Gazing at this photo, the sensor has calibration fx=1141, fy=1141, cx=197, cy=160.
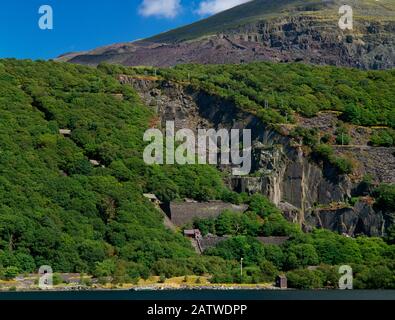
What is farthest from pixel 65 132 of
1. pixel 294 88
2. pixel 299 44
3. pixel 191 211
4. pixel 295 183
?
pixel 299 44

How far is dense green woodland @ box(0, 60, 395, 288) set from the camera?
87.3 metres

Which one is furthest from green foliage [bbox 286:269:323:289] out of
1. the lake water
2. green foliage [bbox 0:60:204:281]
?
green foliage [bbox 0:60:204:281]

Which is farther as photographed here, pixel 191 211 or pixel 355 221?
pixel 355 221

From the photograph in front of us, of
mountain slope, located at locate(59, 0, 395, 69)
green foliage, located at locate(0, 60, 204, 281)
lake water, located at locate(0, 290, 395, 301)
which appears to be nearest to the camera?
lake water, located at locate(0, 290, 395, 301)

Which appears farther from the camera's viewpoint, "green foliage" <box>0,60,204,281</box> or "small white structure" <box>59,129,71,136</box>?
"small white structure" <box>59,129,71,136</box>

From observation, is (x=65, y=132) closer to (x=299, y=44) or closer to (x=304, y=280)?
(x=304, y=280)

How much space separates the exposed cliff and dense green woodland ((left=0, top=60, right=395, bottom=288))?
2.15m

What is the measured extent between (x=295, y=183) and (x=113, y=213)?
20497mm

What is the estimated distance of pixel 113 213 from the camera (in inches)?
3809

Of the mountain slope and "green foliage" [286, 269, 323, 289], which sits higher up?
the mountain slope

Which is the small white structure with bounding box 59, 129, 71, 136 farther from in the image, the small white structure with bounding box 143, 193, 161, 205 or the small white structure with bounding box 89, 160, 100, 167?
the small white structure with bounding box 143, 193, 161, 205

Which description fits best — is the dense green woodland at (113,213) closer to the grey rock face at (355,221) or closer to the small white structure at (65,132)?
the small white structure at (65,132)

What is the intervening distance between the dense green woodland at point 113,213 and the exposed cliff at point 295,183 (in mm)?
2153

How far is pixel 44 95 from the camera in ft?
392
